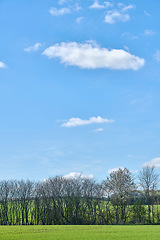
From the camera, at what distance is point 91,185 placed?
274 ft

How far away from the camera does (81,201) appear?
80.2 m

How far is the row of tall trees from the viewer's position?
73688mm

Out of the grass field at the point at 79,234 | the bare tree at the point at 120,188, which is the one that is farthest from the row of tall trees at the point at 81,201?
the grass field at the point at 79,234

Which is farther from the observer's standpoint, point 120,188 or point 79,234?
point 120,188

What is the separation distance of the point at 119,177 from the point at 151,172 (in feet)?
35.4

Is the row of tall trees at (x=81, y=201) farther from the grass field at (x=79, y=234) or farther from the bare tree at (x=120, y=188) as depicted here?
the grass field at (x=79, y=234)

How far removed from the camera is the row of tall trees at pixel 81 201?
7369cm

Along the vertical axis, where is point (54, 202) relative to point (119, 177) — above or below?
below

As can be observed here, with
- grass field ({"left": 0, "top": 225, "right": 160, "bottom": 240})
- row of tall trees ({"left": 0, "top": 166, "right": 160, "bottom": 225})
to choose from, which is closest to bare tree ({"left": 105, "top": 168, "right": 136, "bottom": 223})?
row of tall trees ({"left": 0, "top": 166, "right": 160, "bottom": 225})

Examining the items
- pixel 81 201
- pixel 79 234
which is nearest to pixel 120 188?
pixel 81 201

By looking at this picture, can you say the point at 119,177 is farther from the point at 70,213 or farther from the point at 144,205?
the point at 70,213

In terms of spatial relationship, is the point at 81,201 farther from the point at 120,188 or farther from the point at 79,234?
the point at 79,234

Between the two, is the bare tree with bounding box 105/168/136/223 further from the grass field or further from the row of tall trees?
the grass field

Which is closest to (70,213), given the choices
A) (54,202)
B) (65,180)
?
(54,202)
